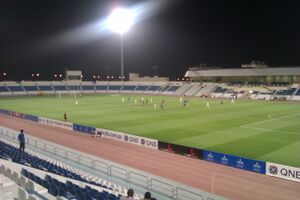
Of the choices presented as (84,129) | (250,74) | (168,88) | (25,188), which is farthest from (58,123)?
(168,88)

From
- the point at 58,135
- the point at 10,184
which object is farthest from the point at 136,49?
the point at 10,184

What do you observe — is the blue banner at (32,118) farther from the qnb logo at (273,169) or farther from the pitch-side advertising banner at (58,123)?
the qnb logo at (273,169)

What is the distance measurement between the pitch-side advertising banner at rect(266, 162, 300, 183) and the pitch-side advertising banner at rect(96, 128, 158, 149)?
9355mm

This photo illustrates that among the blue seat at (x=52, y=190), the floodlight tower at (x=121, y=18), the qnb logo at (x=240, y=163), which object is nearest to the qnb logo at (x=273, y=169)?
the qnb logo at (x=240, y=163)

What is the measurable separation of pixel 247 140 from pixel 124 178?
13.7 metres

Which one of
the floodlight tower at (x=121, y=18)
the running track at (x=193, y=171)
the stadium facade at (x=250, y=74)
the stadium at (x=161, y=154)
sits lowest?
the running track at (x=193, y=171)

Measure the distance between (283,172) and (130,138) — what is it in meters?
13.3

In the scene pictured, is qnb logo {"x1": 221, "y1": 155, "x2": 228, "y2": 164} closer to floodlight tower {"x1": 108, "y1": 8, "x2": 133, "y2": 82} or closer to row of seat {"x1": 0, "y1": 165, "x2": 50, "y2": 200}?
row of seat {"x1": 0, "y1": 165, "x2": 50, "y2": 200}

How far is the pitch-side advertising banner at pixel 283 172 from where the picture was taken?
55.8ft

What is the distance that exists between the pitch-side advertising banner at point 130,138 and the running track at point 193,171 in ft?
1.60

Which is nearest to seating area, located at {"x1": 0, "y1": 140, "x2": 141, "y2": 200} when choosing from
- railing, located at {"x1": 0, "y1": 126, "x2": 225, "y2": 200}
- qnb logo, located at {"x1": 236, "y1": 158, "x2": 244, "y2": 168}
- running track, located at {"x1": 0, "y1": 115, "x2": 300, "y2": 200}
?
railing, located at {"x1": 0, "y1": 126, "x2": 225, "y2": 200}

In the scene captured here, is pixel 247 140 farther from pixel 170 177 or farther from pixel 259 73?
pixel 259 73

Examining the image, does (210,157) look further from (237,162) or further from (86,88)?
(86,88)

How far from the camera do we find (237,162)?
19234 millimetres
